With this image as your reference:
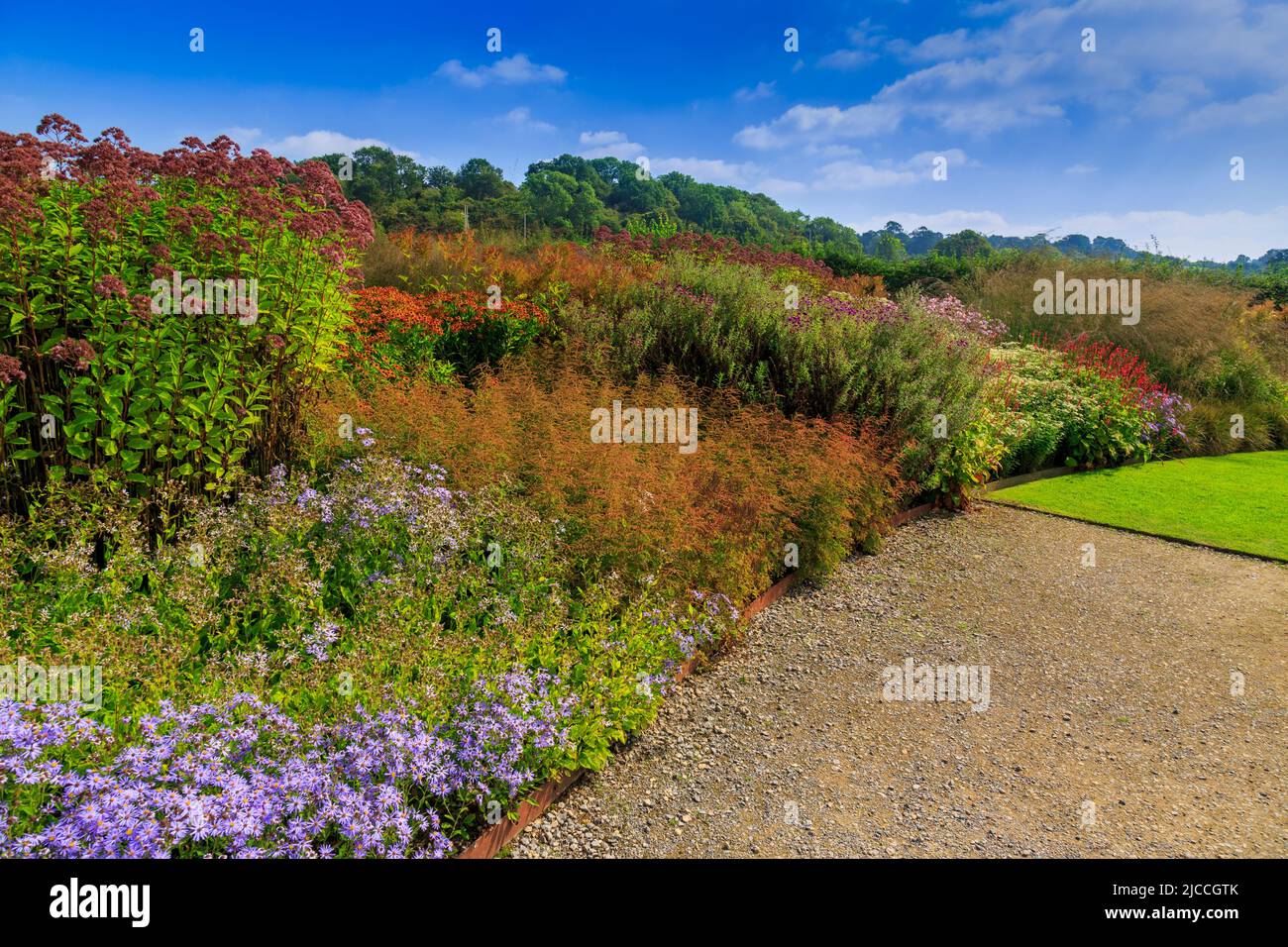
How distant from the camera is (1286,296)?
844 inches

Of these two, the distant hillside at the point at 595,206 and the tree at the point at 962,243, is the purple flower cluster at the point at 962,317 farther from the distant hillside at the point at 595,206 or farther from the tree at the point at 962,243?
the tree at the point at 962,243

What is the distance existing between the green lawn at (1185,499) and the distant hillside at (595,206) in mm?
8750

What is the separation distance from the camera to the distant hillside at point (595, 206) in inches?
819

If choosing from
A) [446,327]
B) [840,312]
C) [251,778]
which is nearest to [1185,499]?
[840,312]

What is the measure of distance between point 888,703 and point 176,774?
3.18 meters

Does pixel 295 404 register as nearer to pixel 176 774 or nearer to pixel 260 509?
pixel 260 509

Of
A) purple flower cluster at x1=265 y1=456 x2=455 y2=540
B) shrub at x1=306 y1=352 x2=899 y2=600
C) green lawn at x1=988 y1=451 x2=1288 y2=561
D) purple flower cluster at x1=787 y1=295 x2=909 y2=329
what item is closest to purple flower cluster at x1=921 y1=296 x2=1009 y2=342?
purple flower cluster at x1=787 y1=295 x2=909 y2=329

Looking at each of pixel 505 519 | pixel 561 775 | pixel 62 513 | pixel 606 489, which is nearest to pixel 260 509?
pixel 62 513

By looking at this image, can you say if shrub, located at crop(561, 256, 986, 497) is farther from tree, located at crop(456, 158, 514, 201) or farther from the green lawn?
tree, located at crop(456, 158, 514, 201)

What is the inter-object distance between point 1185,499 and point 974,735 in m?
6.12

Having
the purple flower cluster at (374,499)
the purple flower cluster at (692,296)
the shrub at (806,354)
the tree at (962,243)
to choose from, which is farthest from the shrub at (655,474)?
the tree at (962,243)

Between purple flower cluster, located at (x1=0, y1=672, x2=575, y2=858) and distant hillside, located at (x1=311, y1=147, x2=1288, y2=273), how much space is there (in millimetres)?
16728

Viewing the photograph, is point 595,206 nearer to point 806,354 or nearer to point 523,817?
point 806,354

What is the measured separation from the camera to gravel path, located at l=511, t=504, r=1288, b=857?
301 cm
